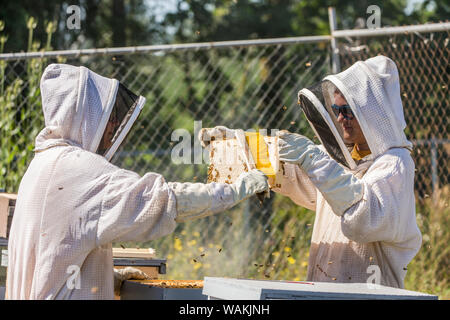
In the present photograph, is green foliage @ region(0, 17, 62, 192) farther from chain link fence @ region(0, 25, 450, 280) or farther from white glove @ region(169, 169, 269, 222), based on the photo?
white glove @ region(169, 169, 269, 222)

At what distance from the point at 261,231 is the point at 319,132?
3089 millimetres

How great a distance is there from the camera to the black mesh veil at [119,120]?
3692 millimetres

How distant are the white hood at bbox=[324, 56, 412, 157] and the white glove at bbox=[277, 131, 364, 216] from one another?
1.12 ft

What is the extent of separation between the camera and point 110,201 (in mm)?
3258

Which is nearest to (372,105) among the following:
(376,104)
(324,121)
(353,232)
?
(376,104)

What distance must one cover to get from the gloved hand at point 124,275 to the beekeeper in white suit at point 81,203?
0.45m

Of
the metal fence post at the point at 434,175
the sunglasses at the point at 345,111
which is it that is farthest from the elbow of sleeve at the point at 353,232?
the metal fence post at the point at 434,175

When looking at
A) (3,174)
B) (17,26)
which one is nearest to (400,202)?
(3,174)

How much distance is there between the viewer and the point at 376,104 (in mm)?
3902

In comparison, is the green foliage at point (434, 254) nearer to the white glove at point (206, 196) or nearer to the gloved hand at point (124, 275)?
the gloved hand at point (124, 275)

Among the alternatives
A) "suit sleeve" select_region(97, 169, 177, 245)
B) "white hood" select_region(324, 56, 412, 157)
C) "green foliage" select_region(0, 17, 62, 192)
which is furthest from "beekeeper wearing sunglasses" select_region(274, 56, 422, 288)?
"green foliage" select_region(0, 17, 62, 192)

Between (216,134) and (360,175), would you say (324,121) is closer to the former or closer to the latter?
(360,175)

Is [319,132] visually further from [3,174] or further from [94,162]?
[3,174]

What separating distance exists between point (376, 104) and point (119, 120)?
1511 millimetres
